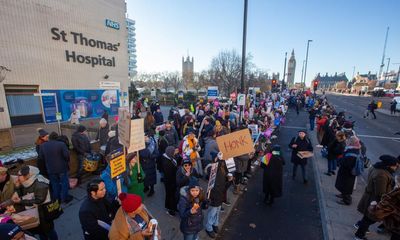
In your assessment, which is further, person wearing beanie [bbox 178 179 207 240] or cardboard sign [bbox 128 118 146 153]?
cardboard sign [bbox 128 118 146 153]

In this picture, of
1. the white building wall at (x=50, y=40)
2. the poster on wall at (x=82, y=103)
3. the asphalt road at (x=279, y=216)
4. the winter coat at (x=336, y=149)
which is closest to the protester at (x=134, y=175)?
the asphalt road at (x=279, y=216)

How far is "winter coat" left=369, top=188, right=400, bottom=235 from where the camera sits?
2.96 metres

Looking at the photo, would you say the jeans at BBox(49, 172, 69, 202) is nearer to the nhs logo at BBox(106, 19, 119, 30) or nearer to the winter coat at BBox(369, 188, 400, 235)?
the winter coat at BBox(369, 188, 400, 235)

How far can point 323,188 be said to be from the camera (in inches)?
247

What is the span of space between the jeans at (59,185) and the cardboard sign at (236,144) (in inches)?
165

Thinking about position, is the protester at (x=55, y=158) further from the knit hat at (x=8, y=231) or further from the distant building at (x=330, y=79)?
the distant building at (x=330, y=79)

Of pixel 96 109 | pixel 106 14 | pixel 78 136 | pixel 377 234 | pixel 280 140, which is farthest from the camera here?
pixel 106 14

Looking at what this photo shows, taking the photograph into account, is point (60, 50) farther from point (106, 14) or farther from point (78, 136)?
point (78, 136)

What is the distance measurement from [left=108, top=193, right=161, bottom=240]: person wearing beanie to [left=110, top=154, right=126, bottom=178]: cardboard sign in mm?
618

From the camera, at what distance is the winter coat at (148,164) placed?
5.14 meters

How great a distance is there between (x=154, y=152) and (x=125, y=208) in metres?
3.18

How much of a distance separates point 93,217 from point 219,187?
8.11 ft

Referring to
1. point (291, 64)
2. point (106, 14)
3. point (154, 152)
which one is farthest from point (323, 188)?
point (291, 64)

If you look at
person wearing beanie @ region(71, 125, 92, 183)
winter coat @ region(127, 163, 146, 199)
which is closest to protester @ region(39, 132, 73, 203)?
person wearing beanie @ region(71, 125, 92, 183)
